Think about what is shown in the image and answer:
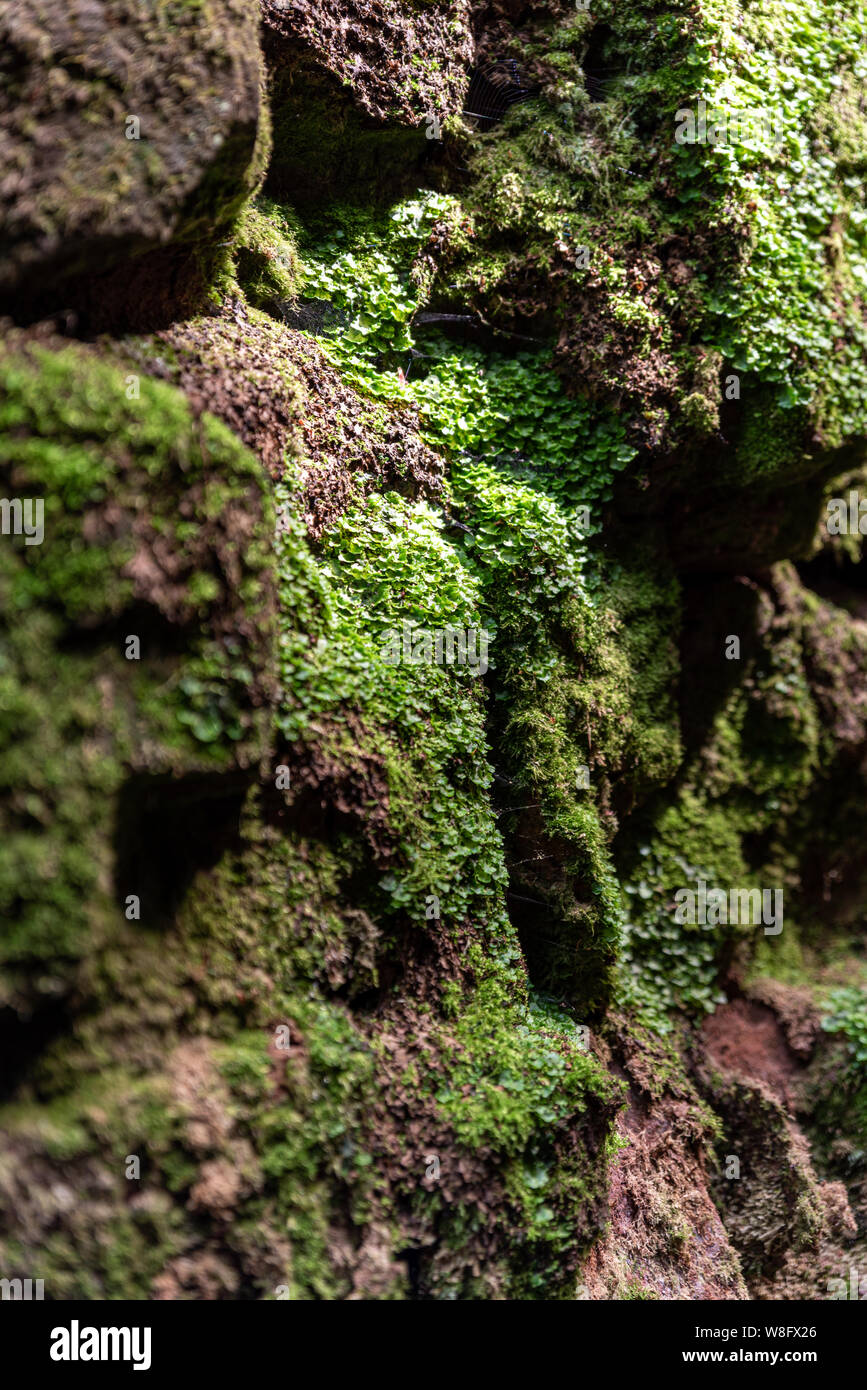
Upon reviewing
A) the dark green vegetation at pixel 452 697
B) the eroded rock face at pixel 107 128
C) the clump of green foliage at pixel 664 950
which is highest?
the eroded rock face at pixel 107 128

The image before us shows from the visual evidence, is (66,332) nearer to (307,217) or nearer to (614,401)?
(307,217)

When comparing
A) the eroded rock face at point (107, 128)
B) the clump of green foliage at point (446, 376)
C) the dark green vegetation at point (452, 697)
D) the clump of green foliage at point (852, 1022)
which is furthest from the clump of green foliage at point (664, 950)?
the eroded rock face at point (107, 128)

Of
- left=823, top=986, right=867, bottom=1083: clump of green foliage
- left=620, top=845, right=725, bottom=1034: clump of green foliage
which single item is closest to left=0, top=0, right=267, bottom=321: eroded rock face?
left=620, top=845, right=725, bottom=1034: clump of green foliage

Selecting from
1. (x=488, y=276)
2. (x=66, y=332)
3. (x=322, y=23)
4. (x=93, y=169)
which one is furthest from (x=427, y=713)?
(x=322, y=23)

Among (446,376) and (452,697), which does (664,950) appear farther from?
(446,376)

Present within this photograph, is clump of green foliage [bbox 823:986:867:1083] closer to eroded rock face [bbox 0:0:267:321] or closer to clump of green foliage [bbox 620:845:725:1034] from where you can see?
clump of green foliage [bbox 620:845:725:1034]

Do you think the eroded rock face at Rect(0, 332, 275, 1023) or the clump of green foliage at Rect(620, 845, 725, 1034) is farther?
the clump of green foliage at Rect(620, 845, 725, 1034)

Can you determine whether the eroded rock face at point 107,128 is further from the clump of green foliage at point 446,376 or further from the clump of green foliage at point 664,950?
the clump of green foliage at point 664,950

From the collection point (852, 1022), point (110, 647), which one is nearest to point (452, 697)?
point (110, 647)
